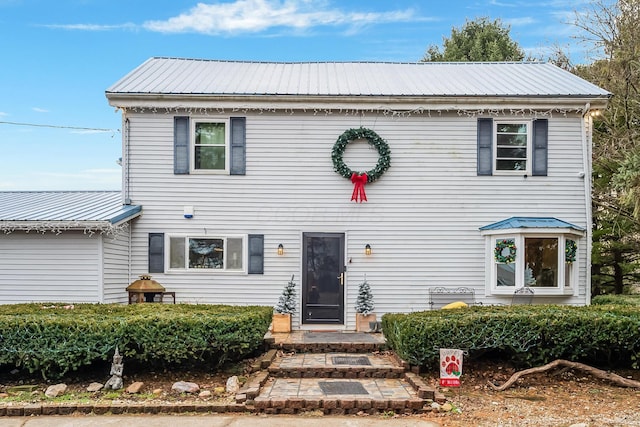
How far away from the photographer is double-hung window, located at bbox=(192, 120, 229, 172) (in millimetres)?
11570

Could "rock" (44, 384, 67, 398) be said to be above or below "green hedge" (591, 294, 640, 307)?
below

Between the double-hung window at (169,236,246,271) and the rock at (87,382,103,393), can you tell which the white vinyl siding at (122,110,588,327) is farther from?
the rock at (87,382,103,393)

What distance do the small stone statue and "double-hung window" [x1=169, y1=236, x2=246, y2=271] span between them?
4.40 meters

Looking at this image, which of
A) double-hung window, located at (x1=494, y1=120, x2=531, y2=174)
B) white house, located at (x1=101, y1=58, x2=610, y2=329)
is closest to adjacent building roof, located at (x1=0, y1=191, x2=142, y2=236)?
white house, located at (x1=101, y1=58, x2=610, y2=329)

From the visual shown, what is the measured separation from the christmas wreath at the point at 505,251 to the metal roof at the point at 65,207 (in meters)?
7.22

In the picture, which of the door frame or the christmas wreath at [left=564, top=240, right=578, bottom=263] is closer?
the christmas wreath at [left=564, top=240, right=578, bottom=263]

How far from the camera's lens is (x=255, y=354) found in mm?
9000

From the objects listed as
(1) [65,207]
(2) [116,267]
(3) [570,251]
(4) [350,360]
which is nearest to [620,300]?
(3) [570,251]

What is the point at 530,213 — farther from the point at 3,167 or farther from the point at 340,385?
the point at 3,167

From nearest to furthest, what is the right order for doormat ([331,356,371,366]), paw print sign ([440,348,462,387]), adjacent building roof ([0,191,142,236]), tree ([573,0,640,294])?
paw print sign ([440,348,462,387]) → doormat ([331,356,371,366]) → adjacent building roof ([0,191,142,236]) → tree ([573,0,640,294])

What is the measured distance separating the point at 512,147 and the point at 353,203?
3.49 metres

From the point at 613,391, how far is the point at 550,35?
1371 cm

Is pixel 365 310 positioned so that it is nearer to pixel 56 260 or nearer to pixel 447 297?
pixel 447 297

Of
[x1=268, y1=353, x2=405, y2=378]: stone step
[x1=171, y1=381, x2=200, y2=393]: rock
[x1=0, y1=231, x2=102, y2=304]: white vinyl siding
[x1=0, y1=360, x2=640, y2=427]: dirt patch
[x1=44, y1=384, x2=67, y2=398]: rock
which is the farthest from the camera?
[x1=0, y1=231, x2=102, y2=304]: white vinyl siding
